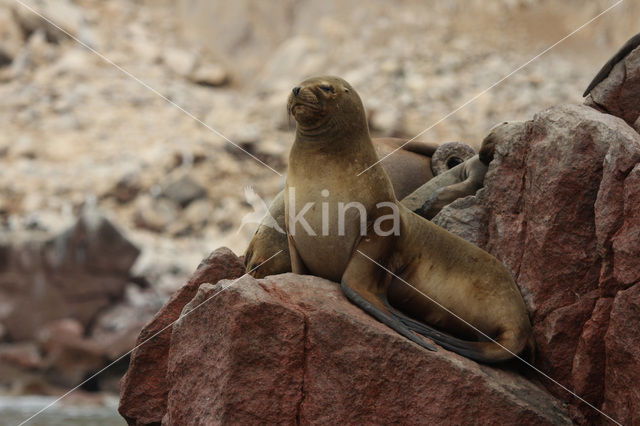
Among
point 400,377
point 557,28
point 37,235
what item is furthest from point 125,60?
point 400,377

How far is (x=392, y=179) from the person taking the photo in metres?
5.39

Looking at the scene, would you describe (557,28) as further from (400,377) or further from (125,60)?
(400,377)

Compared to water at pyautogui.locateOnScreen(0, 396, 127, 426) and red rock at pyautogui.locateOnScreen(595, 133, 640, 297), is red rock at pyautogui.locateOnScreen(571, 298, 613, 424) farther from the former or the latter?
water at pyautogui.locateOnScreen(0, 396, 127, 426)

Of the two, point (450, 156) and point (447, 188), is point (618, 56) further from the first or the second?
point (450, 156)

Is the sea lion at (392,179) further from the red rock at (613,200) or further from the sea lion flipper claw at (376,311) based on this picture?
the red rock at (613,200)

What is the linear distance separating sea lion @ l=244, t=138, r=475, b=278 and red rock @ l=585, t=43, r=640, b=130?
125cm

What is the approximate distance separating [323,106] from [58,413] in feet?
42.5

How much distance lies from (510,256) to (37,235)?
18.2m

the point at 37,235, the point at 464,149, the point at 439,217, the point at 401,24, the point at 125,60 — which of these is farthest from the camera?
the point at 125,60

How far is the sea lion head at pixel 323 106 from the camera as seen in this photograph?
12.7ft

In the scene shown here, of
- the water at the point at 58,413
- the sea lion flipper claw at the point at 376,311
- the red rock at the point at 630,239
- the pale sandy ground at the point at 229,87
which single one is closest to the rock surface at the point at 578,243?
the red rock at the point at 630,239

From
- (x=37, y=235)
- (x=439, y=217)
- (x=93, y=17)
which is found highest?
(x=93, y=17)

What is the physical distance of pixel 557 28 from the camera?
29312 millimetres

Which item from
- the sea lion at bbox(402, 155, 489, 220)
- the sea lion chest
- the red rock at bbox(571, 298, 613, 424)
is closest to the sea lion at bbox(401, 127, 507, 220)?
the sea lion at bbox(402, 155, 489, 220)
